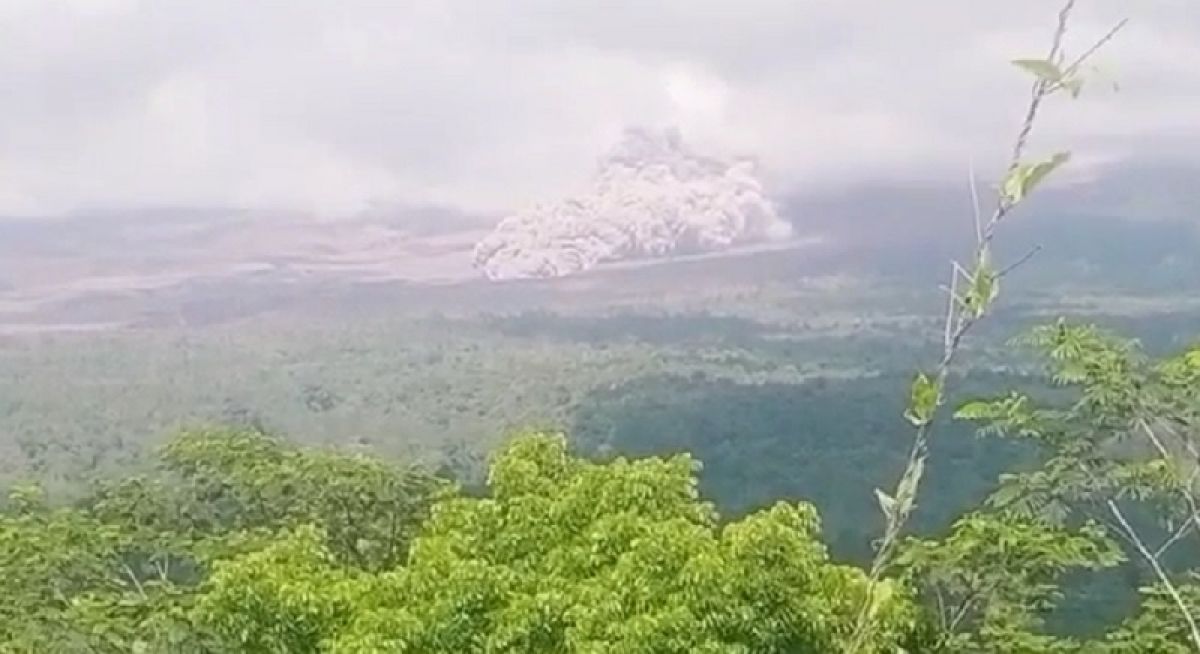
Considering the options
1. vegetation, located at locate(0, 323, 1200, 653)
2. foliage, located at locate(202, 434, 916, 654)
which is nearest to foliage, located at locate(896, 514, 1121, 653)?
vegetation, located at locate(0, 323, 1200, 653)

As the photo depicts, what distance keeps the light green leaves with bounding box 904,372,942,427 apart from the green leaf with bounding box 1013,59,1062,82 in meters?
0.18

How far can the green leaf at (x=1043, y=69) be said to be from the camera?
881 millimetres

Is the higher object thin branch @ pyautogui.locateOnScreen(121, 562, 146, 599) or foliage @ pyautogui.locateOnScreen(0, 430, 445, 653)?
foliage @ pyautogui.locateOnScreen(0, 430, 445, 653)

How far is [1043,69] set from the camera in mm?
887

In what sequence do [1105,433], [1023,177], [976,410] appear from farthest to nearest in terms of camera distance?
[1105,433]
[976,410]
[1023,177]

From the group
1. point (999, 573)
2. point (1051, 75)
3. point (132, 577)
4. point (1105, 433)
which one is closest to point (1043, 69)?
point (1051, 75)

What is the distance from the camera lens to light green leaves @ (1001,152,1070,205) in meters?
0.87

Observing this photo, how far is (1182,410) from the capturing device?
5758 millimetres

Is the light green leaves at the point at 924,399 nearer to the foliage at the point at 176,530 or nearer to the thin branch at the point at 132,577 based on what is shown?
the foliage at the point at 176,530

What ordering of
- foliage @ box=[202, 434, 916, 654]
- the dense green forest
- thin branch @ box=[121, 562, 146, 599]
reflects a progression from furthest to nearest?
thin branch @ box=[121, 562, 146, 599] → foliage @ box=[202, 434, 916, 654] → the dense green forest

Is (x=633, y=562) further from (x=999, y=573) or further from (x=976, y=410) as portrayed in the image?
(x=999, y=573)

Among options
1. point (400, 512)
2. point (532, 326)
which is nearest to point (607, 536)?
point (400, 512)

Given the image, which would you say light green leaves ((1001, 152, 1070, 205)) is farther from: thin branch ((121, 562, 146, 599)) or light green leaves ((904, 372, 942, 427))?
thin branch ((121, 562, 146, 599))

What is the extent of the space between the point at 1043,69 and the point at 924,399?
20cm
